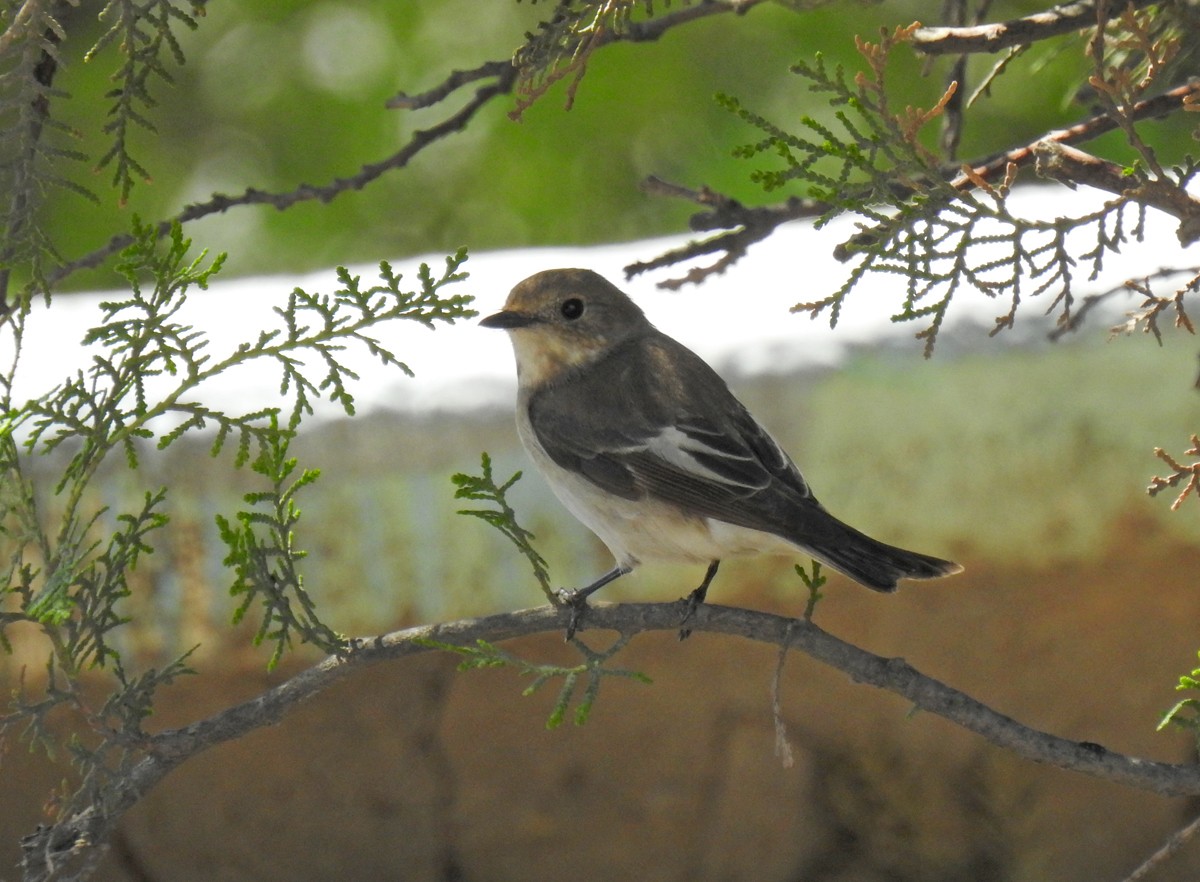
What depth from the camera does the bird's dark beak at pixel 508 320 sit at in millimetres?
3182

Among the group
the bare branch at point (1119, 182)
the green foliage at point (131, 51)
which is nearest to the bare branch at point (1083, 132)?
the bare branch at point (1119, 182)

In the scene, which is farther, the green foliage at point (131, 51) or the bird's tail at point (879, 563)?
the bird's tail at point (879, 563)

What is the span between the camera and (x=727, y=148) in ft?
17.3

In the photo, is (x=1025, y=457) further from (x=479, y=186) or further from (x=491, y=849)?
(x=479, y=186)

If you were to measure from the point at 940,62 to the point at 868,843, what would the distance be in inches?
119

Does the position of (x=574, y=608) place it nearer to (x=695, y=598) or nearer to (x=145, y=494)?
(x=695, y=598)

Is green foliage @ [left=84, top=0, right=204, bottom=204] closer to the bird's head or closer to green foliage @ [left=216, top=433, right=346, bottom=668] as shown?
green foliage @ [left=216, top=433, right=346, bottom=668]

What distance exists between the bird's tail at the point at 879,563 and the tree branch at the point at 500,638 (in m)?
0.29

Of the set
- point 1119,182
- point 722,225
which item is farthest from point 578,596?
point 1119,182

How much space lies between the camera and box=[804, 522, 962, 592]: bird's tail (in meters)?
2.51

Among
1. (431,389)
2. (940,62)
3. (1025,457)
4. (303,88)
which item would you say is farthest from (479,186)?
(1025,457)

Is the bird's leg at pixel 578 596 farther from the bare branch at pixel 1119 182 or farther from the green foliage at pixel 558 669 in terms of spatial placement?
the bare branch at pixel 1119 182

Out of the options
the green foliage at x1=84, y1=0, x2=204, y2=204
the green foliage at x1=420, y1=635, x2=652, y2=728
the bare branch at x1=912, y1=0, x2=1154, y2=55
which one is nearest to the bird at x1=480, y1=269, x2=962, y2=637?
the green foliage at x1=420, y1=635, x2=652, y2=728

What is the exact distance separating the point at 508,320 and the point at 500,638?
3.54 ft
